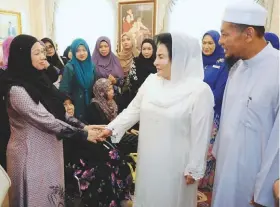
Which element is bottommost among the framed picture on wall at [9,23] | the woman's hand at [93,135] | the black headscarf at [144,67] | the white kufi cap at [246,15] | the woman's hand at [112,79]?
the woman's hand at [93,135]

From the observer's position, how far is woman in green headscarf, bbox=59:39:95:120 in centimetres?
295

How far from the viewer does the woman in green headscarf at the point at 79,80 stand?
295cm

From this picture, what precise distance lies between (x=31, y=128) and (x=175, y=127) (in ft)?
2.76

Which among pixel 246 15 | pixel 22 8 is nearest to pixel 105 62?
pixel 246 15

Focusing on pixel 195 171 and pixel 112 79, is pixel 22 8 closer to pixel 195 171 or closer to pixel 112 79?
pixel 112 79

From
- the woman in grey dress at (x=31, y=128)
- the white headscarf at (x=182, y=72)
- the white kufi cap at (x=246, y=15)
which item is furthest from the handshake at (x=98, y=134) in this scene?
the white kufi cap at (x=246, y=15)

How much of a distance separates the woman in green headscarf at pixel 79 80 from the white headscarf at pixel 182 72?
1.36 m

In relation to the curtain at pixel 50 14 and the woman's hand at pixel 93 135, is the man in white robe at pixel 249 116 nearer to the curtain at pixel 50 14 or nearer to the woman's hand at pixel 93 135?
the woman's hand at pixel 93 135

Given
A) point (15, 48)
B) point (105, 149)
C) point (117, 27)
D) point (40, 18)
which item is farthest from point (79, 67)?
point (40, 18)

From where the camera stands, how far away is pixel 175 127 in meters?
1.68

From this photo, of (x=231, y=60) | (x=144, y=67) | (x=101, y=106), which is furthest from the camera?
(x=144, y=67)

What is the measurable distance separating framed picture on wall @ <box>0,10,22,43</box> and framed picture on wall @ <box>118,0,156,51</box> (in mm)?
2052

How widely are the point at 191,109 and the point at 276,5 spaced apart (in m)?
2.95

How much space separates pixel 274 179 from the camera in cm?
129
